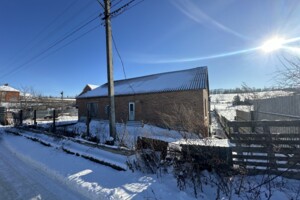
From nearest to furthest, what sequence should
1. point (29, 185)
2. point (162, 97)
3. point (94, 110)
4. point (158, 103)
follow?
point (29, 185) → point (162, 97) → point (158, 103) → point (94, 110)

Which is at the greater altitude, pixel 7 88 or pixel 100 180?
pixel 7 88

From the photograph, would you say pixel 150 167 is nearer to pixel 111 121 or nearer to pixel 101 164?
pixel 101 164

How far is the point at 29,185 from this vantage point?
5.08 metres

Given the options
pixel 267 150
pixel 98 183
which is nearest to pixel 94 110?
pixel 98 183

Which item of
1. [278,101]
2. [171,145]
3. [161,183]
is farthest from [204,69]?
[161,183]

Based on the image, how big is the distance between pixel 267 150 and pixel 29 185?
5.72m

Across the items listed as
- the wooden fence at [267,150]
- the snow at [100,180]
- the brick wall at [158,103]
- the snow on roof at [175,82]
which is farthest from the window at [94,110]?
the wooden fence at [267,150]

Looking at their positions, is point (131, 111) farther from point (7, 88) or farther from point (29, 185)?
point (7, 88)

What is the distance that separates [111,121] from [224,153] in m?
5.52

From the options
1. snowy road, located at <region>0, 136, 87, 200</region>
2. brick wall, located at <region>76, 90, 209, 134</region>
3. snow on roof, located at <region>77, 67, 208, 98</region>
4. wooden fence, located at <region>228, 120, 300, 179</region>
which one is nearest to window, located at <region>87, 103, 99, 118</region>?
snow on roof, located at <region>77, 67, 208, 98</region>

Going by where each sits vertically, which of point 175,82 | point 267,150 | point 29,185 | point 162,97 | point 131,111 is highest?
point 175,82

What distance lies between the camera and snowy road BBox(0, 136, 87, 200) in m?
4.50

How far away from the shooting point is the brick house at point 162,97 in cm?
1722

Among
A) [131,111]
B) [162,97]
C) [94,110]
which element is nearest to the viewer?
[162,97]
